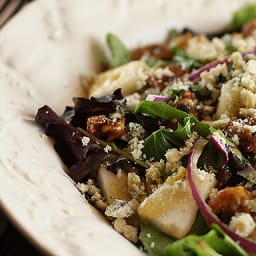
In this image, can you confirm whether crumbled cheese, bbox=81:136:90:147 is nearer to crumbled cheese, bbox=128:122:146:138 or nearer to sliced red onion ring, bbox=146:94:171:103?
crumbled cheese, bbox=128:122:146:138

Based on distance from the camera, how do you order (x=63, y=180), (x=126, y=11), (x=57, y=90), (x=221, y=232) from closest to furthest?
1. (x=221, y=232)
2. (x=63, y=180)
3. (x=57, y=90)
4. (x=126, y=11)

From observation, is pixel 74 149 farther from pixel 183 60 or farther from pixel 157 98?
pixel 183 60

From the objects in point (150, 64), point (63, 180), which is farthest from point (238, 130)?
point (150, 64)

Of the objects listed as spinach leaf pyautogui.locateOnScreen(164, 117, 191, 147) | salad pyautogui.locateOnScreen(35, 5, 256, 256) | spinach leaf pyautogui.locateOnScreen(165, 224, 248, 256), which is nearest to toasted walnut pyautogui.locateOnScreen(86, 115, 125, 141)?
salad pyautogui.locateOnScreen(35, 5, 256, 256)

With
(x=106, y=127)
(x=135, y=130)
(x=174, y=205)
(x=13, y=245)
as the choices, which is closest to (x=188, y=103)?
(x=135, y=130)

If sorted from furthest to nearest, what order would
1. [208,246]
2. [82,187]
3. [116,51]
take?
[116,51], [82,187], [208,246]

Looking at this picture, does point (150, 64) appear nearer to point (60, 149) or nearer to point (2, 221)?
point (60, 149)
